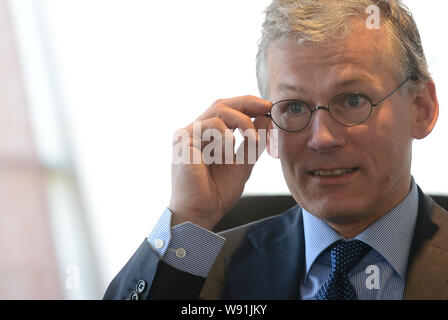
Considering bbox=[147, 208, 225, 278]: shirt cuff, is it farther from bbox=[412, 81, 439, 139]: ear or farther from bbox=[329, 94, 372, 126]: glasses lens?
bbox=[412, 81, 439, 139]: ear

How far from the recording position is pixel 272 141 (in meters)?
1.39

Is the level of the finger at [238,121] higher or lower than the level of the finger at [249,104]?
lower

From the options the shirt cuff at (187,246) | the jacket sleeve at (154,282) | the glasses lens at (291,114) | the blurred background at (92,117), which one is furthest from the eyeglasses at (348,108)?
the blurred background at (92,117)

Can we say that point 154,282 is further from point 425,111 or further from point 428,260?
point 425,111

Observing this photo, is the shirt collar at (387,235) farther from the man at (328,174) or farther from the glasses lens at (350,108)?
the glasses lens at (350,108)

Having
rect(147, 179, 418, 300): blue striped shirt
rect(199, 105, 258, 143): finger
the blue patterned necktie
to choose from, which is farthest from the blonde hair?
the blue patterned necktie

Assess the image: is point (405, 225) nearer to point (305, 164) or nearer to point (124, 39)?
point (305, 164)

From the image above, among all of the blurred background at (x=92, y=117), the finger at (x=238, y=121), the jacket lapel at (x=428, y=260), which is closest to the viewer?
the jacket lapel at (x=428, y=260)

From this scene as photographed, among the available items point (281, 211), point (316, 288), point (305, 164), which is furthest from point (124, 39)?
point (316, 288)

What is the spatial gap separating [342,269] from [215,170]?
15.8 inches

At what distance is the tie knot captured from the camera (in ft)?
4.05

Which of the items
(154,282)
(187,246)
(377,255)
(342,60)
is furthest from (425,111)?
(154,282)

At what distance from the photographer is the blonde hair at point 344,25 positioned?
4.09 ft

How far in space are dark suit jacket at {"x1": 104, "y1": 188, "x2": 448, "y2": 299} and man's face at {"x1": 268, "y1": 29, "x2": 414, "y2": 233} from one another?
0.44ft
